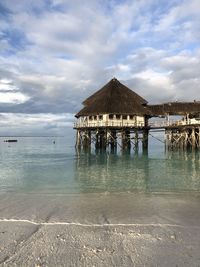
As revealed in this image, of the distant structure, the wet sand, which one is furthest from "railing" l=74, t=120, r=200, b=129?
the wet sand

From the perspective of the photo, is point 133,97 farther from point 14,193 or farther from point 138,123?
point 14,193

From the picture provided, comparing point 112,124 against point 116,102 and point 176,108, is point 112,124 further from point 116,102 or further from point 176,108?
point 176,108

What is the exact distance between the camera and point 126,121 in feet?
127

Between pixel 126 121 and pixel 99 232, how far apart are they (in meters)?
31.9

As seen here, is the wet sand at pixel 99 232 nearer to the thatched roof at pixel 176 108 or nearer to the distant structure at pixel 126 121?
the distant structure at pixel 126 121

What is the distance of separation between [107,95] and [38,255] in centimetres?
A: 3525

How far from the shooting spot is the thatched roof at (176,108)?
129 ft

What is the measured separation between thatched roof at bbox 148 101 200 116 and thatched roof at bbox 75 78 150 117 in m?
1.51

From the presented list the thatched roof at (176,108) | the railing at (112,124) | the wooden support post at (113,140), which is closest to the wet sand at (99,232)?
the railing at (112,124)

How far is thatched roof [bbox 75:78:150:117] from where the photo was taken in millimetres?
38156

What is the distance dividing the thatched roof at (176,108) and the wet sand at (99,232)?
29528mm

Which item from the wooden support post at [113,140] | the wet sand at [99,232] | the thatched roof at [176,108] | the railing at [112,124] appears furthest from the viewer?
the wooden support post at [113,140]

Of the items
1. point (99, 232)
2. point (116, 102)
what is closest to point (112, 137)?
point (116, 102)

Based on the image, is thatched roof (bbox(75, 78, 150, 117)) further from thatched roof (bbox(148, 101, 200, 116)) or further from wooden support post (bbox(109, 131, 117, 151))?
wooden support post (bbox(109, 131, 117, 151))
